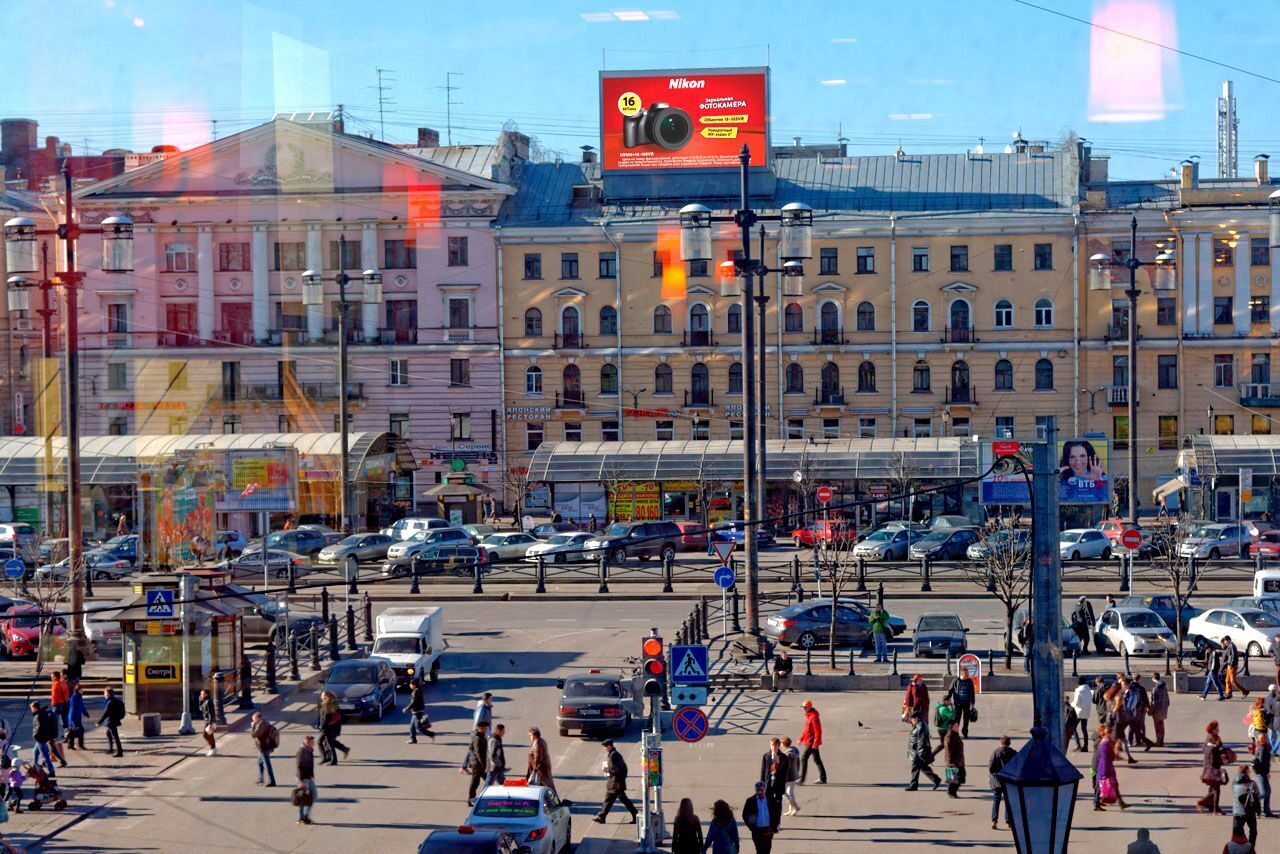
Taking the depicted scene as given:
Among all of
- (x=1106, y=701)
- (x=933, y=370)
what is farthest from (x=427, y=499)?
(x=1106, y=701)

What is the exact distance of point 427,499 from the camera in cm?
6222

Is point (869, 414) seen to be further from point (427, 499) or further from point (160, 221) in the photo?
point (160, 221)

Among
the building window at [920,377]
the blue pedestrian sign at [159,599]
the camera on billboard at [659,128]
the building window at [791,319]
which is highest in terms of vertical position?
the camera on billboard at [659,128]

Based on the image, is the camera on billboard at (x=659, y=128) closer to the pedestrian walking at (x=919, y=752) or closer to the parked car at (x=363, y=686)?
the parked car at (x=363, y=686)

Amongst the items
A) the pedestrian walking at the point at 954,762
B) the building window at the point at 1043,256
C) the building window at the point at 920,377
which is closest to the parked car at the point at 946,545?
the building window at the point at 920,377

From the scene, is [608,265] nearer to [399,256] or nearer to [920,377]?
[399,256]

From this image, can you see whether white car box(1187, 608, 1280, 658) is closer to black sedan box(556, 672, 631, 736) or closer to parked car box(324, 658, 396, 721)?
black sedan box(556, 672, 631, 736)

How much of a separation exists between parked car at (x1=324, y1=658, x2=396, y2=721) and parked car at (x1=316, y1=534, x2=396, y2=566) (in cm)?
1992

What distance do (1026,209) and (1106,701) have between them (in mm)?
41136

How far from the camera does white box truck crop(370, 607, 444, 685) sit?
28781mm

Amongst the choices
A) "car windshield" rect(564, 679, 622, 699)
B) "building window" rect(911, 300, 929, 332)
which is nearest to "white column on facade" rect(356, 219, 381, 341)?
"building window" rect(911, 300, 929, 332)

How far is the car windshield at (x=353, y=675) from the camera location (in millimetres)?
26344

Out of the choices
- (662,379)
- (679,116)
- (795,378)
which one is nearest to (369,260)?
(662,379)

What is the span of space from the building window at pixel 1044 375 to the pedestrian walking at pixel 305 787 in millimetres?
46086
